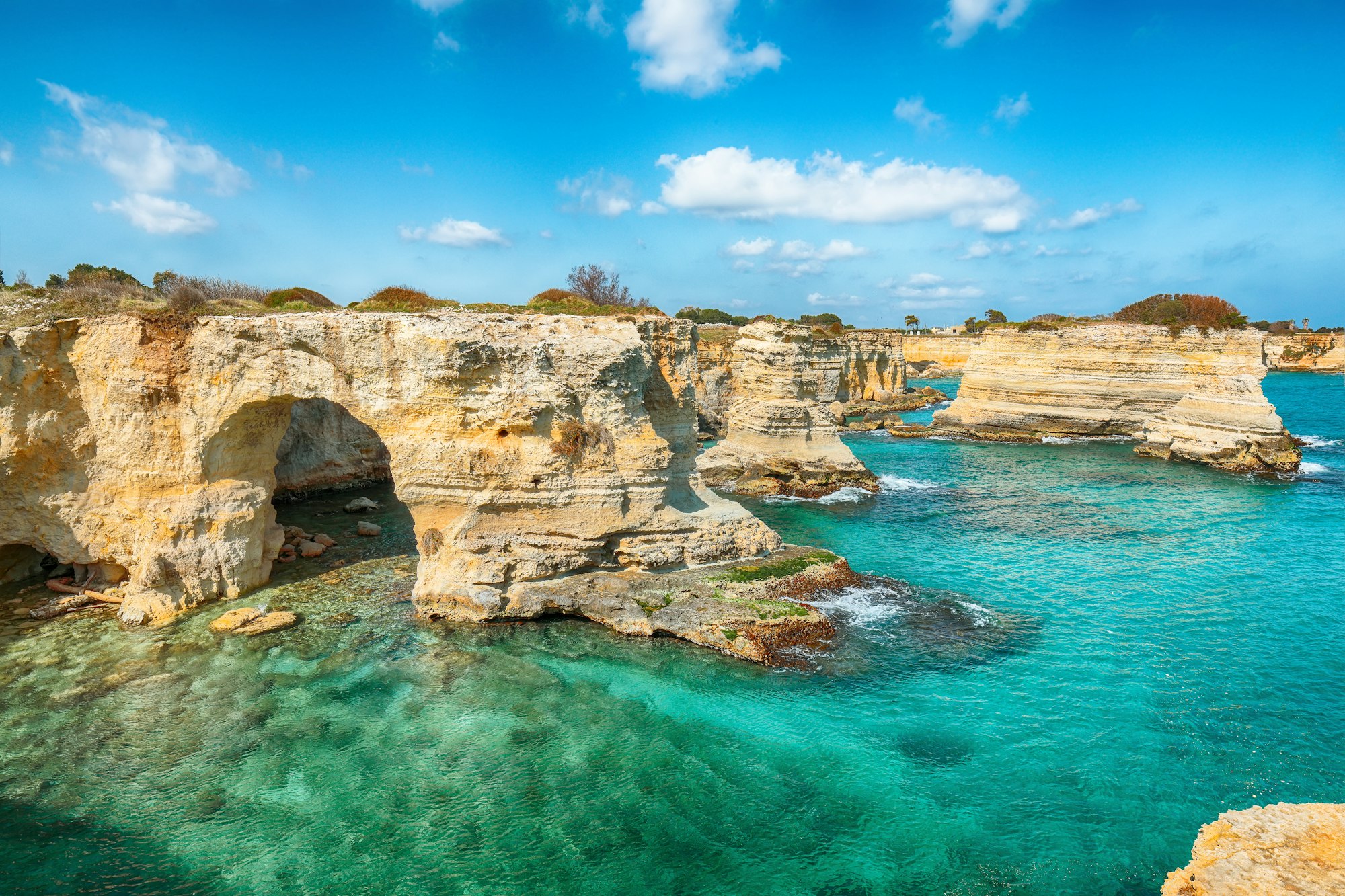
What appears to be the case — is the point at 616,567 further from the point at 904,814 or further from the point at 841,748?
the point at 904,814

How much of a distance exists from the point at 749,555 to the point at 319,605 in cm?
992

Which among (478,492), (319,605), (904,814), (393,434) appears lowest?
(904,814)

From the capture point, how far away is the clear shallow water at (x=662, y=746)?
8234mm

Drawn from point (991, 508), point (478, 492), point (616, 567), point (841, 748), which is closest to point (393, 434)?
point (478, 492)

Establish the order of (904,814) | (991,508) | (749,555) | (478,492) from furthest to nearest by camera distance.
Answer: (991,508) → (749,555) → (478,492) → (904,814)

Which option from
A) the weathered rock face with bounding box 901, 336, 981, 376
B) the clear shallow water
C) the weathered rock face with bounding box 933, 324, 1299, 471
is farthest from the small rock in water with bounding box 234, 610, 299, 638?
the weathered rock face with bounding box 901, 336, 981, 376

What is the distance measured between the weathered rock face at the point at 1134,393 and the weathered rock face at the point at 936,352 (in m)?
51.5

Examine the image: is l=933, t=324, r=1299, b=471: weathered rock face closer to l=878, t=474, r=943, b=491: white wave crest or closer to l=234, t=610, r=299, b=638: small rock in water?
l=878, t=474, r=943, b=491: white wave crest

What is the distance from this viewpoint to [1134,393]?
3928 centimetres

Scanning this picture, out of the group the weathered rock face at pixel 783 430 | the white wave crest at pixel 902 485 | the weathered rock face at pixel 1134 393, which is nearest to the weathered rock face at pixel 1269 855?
the weathered rock face at pixel 783 430

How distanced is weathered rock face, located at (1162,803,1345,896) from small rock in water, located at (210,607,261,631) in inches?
606

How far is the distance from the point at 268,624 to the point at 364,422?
14.9ft

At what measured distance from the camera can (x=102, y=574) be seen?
616 inches

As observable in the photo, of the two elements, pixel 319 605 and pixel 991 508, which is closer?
pixel 319 605
